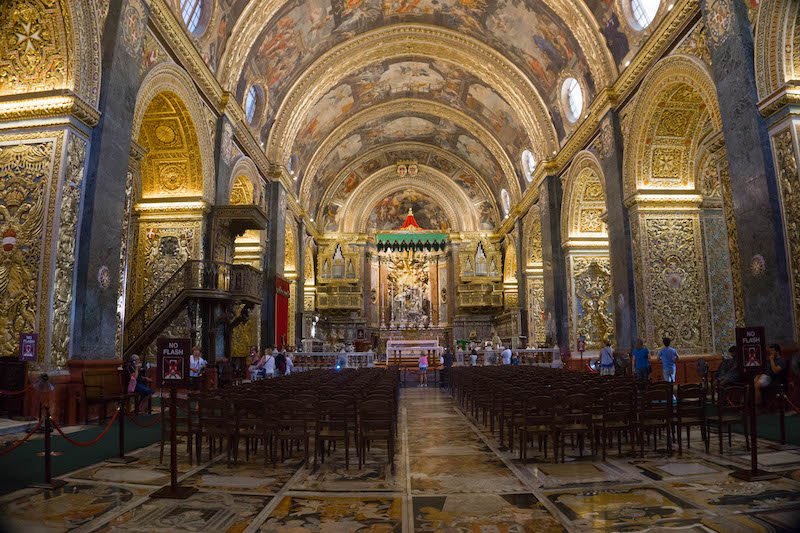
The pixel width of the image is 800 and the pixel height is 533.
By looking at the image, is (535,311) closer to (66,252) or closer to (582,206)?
(582,206)

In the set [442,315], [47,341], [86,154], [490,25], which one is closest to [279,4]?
[490,25]

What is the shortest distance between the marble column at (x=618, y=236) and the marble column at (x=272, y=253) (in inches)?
472

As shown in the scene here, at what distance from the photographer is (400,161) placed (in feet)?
109

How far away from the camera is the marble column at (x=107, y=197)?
29.2 ft

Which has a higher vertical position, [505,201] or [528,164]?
[528,164]

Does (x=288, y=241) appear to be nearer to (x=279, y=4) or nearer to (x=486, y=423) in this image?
(x=279, y=4)

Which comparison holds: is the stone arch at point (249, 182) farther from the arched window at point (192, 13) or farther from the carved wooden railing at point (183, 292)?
the arched window at point (192, 13)

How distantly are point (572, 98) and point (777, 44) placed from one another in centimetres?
1066

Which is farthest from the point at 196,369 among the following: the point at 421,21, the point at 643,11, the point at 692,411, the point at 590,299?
the point at 421,21

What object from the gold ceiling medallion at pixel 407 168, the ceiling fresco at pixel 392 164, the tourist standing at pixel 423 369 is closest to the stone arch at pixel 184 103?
the tourist standing at pixel 423 369

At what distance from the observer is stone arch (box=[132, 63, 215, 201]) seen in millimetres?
11195

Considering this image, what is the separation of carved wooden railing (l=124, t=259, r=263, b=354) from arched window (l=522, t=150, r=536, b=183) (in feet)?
48.6

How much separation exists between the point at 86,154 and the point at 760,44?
11791 millimetres

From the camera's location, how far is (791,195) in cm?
856
